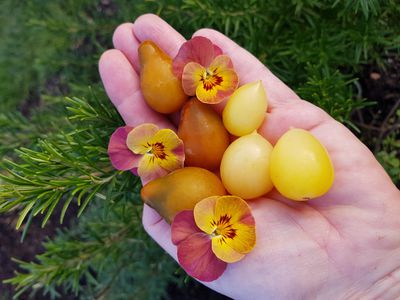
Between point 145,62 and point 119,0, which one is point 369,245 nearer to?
point 145,62

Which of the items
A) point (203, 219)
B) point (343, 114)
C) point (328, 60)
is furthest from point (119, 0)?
point (203, 219)

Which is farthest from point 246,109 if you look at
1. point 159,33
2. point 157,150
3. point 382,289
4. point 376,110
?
point 376,110

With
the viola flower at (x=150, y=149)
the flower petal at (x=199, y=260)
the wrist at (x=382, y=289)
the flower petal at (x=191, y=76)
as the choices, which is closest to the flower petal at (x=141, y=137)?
the viola flower at (x=150, y=149)

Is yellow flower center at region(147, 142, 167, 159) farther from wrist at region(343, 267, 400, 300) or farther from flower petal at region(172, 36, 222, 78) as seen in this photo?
wrist at region(343, 267, 400, 300)

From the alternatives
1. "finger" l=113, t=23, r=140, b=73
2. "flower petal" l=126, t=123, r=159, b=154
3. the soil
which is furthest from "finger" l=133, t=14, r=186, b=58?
the soil

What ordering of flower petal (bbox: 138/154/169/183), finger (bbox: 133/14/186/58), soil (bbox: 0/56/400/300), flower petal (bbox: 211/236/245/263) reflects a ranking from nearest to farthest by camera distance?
1. flower petal (bbox: 211/236/245/263)
2. flower petal (bbox: 138/154/169/183)
3. finger (bbox: 133/14/186/58)
4. soil (bbox: 0/56/400/300)

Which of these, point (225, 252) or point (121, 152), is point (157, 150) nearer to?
point (121, 152)
